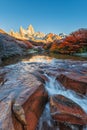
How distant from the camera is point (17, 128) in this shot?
9.71 feet

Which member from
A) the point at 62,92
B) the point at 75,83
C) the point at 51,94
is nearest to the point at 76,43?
the point at 75,83

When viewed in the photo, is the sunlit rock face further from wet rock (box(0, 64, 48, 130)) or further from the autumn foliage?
wet rock (box(0, 64, 48, 130))

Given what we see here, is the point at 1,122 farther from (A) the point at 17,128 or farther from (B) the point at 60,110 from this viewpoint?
(B) the point at 60,110

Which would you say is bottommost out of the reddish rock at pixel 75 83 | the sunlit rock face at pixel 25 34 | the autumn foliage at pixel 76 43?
the sunlit rock face at pixel 25 34

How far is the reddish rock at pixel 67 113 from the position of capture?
3457 mm

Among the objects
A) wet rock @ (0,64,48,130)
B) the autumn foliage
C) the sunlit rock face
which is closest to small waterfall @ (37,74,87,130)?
wet rock @ (0,64,48,130)

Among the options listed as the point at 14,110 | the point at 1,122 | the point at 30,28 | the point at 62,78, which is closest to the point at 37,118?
the point at 14,110

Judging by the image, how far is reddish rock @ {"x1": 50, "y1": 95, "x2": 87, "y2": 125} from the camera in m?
3.46

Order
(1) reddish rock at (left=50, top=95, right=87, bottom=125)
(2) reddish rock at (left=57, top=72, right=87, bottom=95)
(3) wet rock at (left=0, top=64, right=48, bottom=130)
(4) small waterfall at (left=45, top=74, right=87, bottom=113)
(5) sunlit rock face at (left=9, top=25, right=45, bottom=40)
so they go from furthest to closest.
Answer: (5) sunlit rock face at (left=9, top=25, right=45, bottom=40) < (2) reddish rock at (left=57, top=72, right=87, bottom=95) < (4) small waterfall at (left=45, top=74, right=87, bottom=113) < (1) reddish rock at (left=50, top=95, right=87, bottom=125) < (3) wet rock at (left=0, top=64, right=48, bottom=130)

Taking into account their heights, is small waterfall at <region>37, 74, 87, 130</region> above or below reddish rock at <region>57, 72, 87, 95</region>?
below

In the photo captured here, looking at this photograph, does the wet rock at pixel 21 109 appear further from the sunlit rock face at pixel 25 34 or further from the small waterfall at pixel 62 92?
the sunlit rock face at pixel 25 34

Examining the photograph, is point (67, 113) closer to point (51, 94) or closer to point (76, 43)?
point (51, 94)

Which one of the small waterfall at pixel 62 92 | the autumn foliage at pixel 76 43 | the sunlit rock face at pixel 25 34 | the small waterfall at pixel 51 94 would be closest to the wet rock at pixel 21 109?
the small waterfall at pixel 51 94

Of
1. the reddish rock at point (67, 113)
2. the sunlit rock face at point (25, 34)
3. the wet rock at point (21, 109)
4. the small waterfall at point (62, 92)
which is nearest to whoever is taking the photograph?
the wet rock at point (21, 109)
